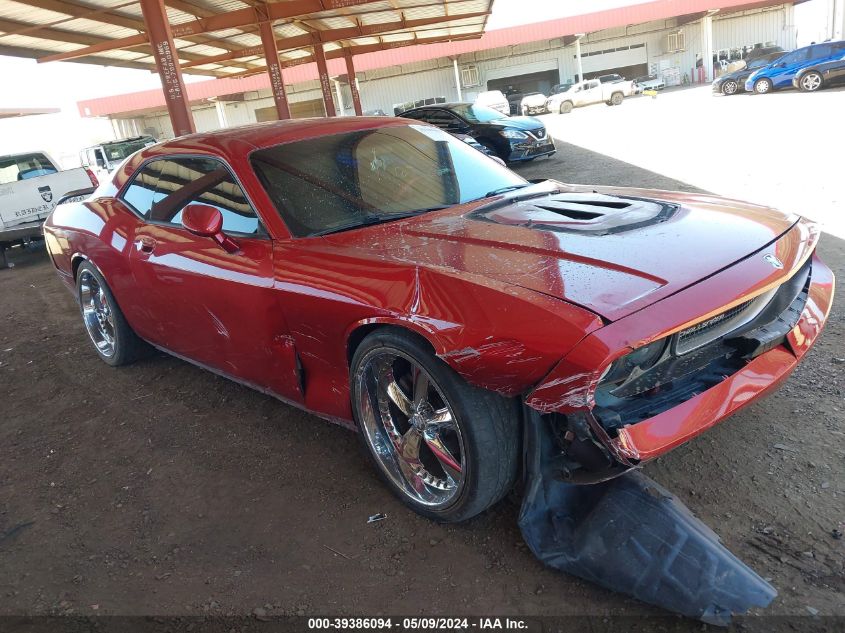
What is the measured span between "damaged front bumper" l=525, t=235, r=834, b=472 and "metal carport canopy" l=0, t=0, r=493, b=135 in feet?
31.3

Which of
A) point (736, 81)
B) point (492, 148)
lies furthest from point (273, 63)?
point (736, 81)

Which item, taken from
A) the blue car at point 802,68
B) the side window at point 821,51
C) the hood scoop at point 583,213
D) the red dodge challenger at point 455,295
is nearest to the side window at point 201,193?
the red dodge challenger at point 455,295

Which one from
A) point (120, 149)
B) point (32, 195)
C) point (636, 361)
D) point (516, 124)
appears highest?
point (120, 149)

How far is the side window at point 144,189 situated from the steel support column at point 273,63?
38.8 ft

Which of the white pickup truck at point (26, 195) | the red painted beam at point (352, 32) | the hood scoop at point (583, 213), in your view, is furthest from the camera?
the red painted beam at point (352, 32)

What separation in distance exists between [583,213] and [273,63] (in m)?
14.6

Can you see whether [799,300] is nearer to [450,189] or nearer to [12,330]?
[450,189]

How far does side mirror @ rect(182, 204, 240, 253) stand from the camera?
2.65 m

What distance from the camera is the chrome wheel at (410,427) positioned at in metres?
2.22

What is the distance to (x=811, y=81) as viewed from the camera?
18.1m

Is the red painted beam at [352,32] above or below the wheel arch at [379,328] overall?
above

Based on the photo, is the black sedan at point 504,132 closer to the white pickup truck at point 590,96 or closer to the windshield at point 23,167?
the windshield at point 23,167

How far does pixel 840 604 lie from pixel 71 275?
467cm

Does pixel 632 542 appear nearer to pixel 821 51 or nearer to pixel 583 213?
pixel 583 213
